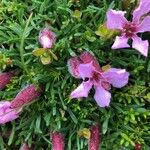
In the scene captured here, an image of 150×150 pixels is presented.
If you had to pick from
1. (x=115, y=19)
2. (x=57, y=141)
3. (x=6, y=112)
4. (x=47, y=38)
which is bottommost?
(x=57, y=141)

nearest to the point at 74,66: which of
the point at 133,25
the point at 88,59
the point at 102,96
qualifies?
the point at 88,59

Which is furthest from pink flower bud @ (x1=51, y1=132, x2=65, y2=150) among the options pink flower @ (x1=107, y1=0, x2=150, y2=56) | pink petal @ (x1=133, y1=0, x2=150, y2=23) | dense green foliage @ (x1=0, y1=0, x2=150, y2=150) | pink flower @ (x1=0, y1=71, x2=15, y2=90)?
pink petal @ (x1=133, y1=0, x2=150, y2=23)

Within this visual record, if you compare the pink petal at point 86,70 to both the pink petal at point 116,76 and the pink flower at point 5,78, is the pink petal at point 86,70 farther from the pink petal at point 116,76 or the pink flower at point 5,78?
the pink flower at point 5,78

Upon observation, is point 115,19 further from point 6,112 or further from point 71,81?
point 6,112

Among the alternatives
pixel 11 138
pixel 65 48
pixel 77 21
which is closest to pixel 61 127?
pixel 11 138

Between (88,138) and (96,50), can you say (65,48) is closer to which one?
(96,50)

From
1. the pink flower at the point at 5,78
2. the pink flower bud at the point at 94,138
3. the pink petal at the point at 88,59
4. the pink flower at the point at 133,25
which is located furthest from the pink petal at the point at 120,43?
the pink flower at the point at 5,78
